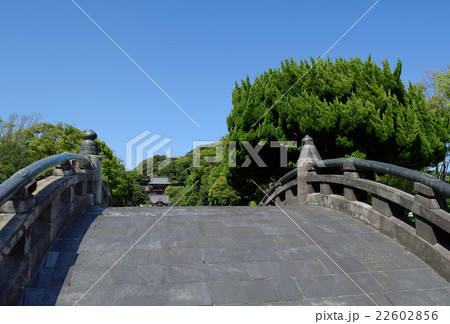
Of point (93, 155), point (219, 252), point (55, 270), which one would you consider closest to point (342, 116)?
point (93, 155)

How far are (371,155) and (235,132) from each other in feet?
22.9

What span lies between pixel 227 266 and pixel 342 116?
12.6 meters

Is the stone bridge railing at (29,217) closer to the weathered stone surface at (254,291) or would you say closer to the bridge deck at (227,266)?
the bridge deck at (227,266)

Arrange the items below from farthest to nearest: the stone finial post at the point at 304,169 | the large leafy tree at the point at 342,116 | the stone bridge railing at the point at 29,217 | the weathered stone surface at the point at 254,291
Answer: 1. the large leafy tree at the point at 342,116
2. the stone finial post at the point at 304,169
3. the weathered stone surface at the point at 254,291
4. the stone bridge railing at the point at 29,217

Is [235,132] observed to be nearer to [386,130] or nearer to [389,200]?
[386,130]

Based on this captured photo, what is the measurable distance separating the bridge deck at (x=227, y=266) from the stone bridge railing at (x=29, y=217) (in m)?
0.19

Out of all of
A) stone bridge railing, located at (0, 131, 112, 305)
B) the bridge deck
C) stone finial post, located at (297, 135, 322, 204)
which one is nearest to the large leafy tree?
stone finial post, located at (297, 135, 322, 204)

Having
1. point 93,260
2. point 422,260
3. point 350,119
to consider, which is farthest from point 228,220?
point 350,119

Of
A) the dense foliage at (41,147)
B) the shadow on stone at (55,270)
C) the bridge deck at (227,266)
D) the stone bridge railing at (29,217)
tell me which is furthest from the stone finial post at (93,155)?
the dense foliage at (41,147)

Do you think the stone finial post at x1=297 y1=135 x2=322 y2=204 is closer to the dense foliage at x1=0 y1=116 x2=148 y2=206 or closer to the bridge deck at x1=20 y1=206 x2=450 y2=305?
the bridge deck at x1=20 y1=206 x2=450 y2=305

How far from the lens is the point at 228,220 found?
5.76 meters

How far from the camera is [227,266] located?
3.86 m

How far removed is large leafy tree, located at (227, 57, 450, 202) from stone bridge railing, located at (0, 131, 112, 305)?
12179mm

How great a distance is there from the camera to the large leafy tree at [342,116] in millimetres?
14664
